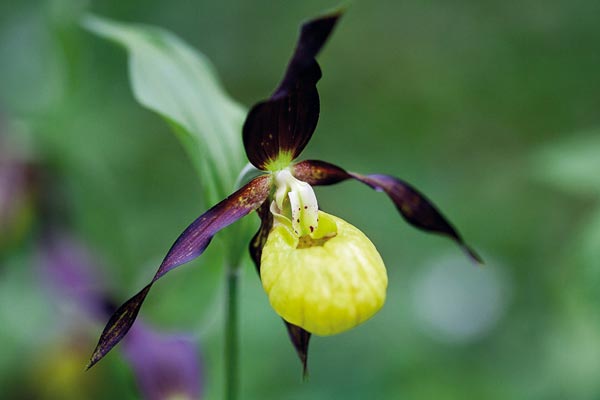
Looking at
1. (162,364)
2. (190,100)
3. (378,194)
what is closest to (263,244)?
(190,100)

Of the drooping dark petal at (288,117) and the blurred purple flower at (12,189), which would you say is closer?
the drooping dark petal at (288,117)

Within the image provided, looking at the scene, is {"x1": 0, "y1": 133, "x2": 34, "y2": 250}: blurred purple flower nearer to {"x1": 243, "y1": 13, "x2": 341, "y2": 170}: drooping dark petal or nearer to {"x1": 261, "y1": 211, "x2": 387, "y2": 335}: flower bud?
{"x1": 243, "y1": 13, "x2": 341, "y2": 170}: drooping dark petal

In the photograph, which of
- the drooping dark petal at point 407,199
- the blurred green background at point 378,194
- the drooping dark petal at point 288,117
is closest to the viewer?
the drooping dark petal at point 288,117

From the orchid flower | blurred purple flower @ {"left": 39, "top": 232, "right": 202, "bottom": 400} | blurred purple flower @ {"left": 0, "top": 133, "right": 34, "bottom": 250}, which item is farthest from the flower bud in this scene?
blurred purple flower @ {"left": 0, "top": 133, "right": 34, "bottom": 250}

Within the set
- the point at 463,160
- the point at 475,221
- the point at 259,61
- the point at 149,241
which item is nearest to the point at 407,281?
the point at 475,221

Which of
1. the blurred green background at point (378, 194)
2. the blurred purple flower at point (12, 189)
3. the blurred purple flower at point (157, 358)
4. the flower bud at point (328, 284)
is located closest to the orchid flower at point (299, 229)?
the flower bud at point (328, 284)

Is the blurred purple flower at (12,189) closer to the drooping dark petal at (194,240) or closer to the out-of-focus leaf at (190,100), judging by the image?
the out-of-focus leaf at (190,100)
